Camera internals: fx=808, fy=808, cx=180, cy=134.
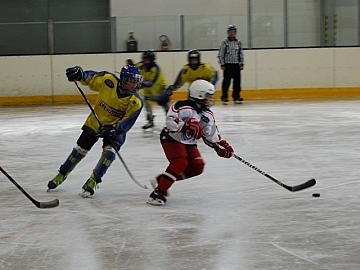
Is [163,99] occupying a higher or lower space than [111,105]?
lower

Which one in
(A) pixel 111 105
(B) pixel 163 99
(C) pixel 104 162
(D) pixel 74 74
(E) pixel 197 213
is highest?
(D) pixel 74 74

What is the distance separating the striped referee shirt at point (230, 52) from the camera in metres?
14.4

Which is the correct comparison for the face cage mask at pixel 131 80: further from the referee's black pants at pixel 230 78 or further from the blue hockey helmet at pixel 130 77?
the referee's black pants at pixel 230 78

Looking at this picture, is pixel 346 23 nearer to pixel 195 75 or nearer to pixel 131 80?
pixel 195 75

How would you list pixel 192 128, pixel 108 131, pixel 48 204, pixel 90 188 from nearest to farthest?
1. pixel 192 128
2. pixel 48 204
3. pixel 108 131
4. pixel 90 188

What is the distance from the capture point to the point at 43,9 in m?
17.2

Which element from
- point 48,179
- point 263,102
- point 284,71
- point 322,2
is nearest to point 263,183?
point 48,179

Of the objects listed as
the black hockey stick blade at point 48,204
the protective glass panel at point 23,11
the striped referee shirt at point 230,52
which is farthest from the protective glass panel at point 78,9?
the black hockey stick blade at point 48,204

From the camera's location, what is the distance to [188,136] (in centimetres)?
509

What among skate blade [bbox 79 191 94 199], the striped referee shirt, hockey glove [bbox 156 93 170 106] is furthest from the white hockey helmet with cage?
the striped referee shirt

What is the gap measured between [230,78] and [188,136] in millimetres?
9551

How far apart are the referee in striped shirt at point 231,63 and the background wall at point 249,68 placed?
1.34 m

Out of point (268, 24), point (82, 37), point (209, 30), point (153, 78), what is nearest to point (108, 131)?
point (153, 78)

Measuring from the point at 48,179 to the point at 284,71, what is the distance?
10.1 meters
